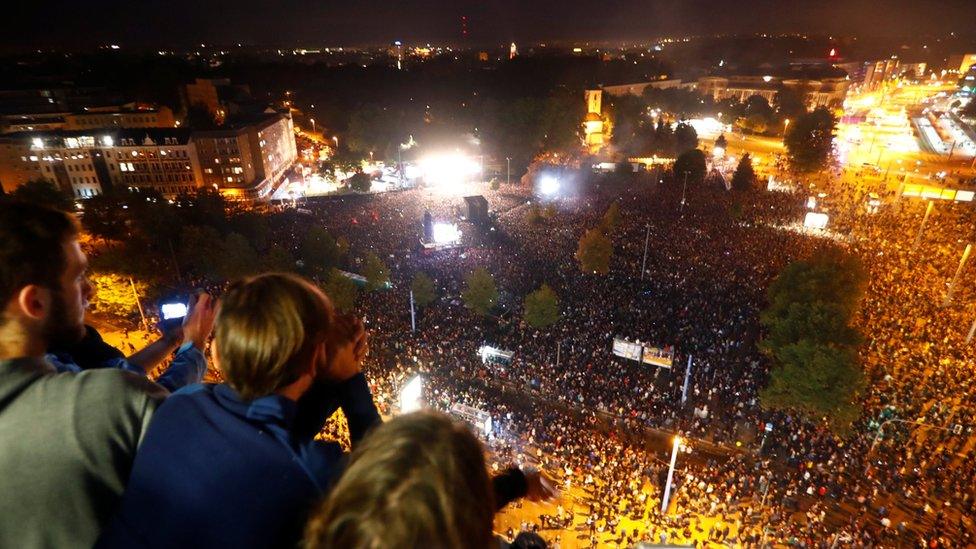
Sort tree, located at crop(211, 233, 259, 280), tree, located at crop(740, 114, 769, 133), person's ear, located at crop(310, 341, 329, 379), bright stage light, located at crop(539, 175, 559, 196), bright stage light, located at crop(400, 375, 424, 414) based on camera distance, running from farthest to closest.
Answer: tree, located at crop(740, 114, 769, 133) → bright stage light, located at crop(539, 175, 559, 196) → tree, located at crop(211, 233, 259, 280) → bright stage light, located at crop(400, 375, 424, 414) → person's ear, located at crop(310, 341, 329, 379)

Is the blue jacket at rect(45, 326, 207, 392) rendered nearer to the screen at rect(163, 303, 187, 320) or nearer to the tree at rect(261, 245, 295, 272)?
the screen at rect(163, 303, 187, 320)

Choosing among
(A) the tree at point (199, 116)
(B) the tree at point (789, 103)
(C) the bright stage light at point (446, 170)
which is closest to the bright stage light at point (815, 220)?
(C) the bright stage light at point (446, 170)

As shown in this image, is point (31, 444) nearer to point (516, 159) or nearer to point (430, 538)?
point (430, 538)

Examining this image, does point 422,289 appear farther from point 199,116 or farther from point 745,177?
point 199,116

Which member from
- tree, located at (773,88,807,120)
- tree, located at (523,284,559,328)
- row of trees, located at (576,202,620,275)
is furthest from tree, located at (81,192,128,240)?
tree, located at (773,88,807,120)

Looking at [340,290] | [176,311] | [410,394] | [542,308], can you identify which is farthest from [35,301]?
[340,290]

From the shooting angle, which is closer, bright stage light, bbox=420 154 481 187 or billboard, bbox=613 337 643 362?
billboard, bbox=613 337 643 362

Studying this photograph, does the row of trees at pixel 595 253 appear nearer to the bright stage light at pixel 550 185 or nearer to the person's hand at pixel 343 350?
the bright stage light at pixel 550 185

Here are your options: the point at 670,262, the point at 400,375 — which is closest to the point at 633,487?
the point at 400,375
